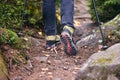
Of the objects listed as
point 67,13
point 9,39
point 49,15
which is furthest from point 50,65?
point 49,15

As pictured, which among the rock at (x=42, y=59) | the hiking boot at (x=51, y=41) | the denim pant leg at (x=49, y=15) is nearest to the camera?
the rock at (x=42, y=59)

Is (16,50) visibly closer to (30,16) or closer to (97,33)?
(97,33)

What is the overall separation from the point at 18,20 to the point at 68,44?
209 centimetres

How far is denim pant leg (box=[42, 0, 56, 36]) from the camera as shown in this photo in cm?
588

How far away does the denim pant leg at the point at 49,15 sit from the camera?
5883 millimetres

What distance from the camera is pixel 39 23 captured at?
306 inches

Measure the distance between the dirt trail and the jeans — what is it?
1.29ft

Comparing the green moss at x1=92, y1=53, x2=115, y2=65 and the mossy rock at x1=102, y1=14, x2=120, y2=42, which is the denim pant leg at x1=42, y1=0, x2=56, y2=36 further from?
the green moss at x1=92, y1=53, x2=115, y2=65

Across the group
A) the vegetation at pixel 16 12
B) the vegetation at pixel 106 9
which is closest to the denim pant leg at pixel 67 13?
the vegetation at pixel 16 12

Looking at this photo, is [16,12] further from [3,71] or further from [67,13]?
[3,71]

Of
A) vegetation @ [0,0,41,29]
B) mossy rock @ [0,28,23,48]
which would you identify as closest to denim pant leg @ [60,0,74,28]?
mossy rock @ [0,28,23,48]

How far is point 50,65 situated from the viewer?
5.47 meters

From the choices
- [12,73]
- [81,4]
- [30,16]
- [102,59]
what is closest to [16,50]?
[12,73]

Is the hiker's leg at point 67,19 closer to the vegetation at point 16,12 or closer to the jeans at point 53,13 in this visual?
the jeans at point 53,13
